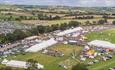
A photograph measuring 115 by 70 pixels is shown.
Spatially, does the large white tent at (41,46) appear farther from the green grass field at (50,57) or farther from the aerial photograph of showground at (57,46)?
the green grass field at (50,57)

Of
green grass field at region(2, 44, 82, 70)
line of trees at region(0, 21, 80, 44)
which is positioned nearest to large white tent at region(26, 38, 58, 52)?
green grass field at region(2, 44, 82, 70)

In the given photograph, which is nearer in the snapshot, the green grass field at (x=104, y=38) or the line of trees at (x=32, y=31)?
the green grass field at (x=104, y=38)

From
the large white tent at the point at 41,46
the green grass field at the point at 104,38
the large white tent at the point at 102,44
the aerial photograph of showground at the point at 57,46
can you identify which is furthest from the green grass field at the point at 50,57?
the green grass field at the point at 104,38

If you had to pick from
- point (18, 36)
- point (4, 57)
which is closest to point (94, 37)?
point (18, 36)

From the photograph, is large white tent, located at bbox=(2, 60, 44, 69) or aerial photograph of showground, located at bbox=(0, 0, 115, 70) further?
aerial photograph of showground, located at bbox=(0, 0, 115, 70)

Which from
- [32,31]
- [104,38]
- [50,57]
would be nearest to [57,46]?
[50,57]

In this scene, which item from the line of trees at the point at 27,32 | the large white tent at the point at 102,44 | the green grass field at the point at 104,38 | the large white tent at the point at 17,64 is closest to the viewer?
the green grass field at the point at 104,38

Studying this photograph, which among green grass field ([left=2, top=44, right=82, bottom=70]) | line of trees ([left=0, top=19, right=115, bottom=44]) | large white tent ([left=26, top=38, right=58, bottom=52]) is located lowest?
line of trees ([left=0, top=19, right=115, bottom=44])

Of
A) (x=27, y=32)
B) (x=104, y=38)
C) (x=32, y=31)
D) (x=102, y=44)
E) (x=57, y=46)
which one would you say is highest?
(x=102, y=44)

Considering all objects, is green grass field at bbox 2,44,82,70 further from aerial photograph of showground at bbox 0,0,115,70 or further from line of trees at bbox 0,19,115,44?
line of trees at bbox 0,19,115,44

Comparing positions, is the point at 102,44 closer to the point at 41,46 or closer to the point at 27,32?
the point at 41,46

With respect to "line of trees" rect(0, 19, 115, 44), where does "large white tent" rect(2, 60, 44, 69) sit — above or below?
above

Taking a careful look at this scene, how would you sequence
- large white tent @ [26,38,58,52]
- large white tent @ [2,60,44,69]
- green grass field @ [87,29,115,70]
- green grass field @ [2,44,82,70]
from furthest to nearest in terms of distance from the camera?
large white tent @ [26,38,58,52] < green grass field @ [2,44,82,70] < large white tent @ [2,60,44,69] < green grass field @ [87,29,115,70]
